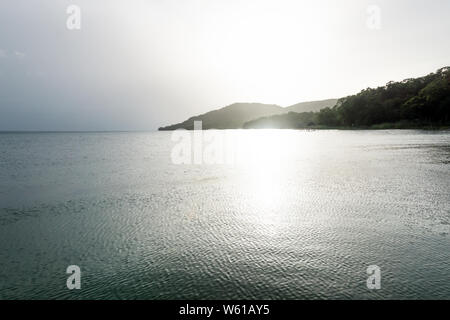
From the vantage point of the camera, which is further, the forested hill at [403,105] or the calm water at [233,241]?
the forested hill at [403,105]

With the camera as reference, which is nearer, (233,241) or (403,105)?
(233,241)

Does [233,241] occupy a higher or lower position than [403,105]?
lower

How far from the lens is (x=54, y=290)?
27.7 feet

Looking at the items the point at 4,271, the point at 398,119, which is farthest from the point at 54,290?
the point at 398,119

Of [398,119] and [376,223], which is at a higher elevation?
[398,119]

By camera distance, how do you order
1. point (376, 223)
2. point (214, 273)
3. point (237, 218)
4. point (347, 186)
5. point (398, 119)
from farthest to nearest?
1. point (398, 119)
2. point (347, 186)
3. point (237, 218)
4. point (376, 223)
5. point (214, 273)

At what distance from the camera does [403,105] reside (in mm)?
151625

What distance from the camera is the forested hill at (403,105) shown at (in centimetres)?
13300

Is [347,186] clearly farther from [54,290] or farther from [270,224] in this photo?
[54,290]

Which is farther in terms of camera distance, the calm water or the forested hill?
the forested hill

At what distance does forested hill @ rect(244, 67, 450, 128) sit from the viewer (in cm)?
13300

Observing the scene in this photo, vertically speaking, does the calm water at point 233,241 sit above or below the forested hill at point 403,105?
below

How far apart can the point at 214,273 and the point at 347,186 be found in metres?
17.5

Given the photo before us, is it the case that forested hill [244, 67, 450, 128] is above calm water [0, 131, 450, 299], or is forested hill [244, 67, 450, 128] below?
above
